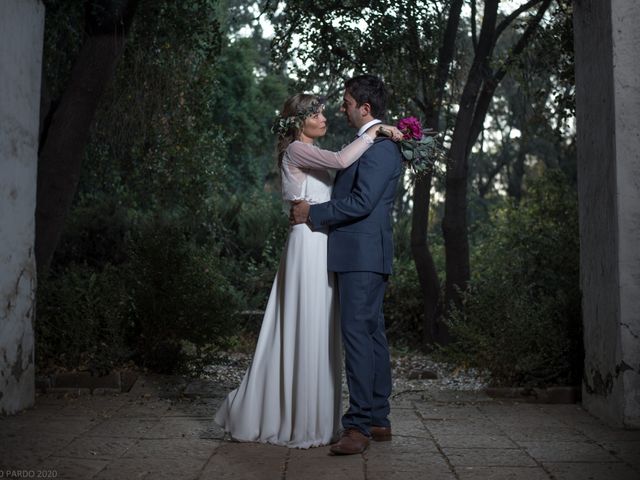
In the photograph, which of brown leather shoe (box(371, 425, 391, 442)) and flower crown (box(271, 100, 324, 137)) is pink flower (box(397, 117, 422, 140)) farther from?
brown leather shoe (box(371, 425, 391, 442))

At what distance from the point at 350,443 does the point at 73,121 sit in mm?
4289

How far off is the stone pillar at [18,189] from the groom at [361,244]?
7.26 feet

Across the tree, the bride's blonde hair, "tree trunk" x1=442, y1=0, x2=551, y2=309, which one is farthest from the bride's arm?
"tree trunk" x1=442, y1=0, x2=551, y2=309

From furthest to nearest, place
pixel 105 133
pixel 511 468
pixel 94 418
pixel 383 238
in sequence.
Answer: pixel 105 133 → pixel 94 418 → pixel 383 238 → pixel 511 468

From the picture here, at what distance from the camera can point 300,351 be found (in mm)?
5332

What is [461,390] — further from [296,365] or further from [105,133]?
[105,133]

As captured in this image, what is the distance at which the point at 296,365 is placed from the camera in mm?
5387

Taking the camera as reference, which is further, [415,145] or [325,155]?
[415,145]

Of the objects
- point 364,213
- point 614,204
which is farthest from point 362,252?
point 614,204

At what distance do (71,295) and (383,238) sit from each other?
329cm

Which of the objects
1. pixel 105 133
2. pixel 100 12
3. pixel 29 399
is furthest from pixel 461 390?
pixel 105 133

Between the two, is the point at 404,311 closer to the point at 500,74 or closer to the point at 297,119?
the point at 500,74

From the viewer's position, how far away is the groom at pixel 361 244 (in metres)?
5.16

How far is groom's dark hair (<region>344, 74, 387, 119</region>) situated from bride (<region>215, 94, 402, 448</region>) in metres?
0.15
